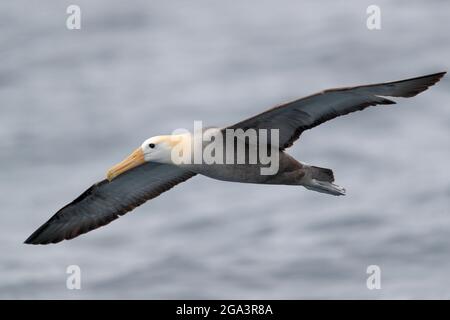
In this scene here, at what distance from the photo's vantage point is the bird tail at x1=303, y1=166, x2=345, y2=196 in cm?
1495

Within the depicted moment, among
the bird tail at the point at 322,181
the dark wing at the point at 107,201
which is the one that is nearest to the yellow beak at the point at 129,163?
the dark wing at the point at 107,201

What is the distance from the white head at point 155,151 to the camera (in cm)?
1492

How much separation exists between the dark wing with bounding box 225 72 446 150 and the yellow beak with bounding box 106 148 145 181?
1503mm

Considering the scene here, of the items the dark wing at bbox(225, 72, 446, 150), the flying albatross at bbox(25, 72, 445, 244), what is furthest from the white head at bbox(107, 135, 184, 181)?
the dark wing at bbox(225, 72, 446, 150)

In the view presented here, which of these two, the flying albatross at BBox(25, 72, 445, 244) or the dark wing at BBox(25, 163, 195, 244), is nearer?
the flying albatross at BBox(25, 72, 445, 244)

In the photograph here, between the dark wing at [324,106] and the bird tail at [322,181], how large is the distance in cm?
47

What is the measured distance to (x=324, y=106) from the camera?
1455 centimetres

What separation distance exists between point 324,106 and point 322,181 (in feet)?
3.29

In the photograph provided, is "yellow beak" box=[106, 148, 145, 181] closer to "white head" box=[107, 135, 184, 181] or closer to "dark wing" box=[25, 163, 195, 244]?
"white head" box=[107, 135, 184, 181]

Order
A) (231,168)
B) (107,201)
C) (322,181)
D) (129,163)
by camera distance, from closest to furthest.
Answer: (231,168)
(322,181)
(129,163)
(107,201)

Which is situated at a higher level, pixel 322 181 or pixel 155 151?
pixel 155 151

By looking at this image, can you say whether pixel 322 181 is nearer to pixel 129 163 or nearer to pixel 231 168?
pixel 231 168

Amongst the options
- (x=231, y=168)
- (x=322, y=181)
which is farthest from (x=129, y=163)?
(x=322, y=181)

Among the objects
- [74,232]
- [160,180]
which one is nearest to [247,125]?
[160,180]
